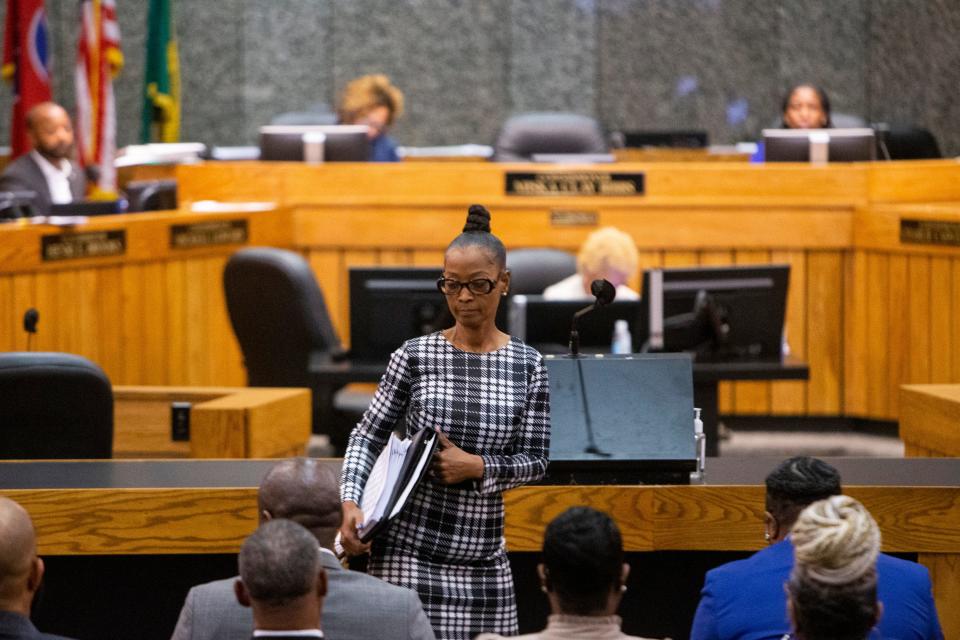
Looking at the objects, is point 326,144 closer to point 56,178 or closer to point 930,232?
point 56,178

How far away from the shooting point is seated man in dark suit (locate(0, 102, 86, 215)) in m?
8.96

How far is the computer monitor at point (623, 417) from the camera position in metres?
3.94

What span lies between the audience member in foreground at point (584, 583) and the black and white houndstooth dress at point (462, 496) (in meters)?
0.72

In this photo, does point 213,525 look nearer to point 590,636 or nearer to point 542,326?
point 590,636

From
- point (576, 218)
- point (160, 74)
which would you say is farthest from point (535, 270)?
point (160, 74)

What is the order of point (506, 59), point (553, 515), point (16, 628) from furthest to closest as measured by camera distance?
point (506, 59), point (553, 515), point (16, 628)

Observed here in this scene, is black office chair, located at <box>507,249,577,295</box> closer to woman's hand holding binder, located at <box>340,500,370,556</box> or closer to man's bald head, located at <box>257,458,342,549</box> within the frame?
woman's hand holding binder, located at <box>340,500,370,556</box>

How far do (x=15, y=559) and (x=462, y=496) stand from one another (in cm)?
94

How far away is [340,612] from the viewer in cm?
278

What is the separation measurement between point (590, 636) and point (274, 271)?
462 centimetres

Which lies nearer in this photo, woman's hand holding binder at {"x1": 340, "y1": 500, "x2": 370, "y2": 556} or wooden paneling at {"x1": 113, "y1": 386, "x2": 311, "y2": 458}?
woman's hand holding binder at {"x1": 340, "y1": 500, "x2": 370, "y2": 556}

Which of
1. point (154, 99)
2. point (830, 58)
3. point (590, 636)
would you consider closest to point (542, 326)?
point (590, 636)

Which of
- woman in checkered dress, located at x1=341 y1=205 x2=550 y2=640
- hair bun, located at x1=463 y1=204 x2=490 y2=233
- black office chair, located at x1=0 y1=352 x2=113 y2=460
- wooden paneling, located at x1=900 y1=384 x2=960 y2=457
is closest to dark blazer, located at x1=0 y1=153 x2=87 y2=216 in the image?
black office chair, located at x1=0 y1=352 x2=113 y2=460

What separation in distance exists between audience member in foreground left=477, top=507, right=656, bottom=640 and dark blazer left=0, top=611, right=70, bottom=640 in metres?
0.73
